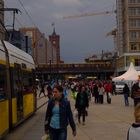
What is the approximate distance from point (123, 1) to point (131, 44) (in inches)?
581

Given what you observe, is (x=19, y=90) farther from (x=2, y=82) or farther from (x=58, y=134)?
(x=58, y=134)

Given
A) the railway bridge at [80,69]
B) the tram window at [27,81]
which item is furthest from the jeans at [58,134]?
the railway bridge at [80,69]

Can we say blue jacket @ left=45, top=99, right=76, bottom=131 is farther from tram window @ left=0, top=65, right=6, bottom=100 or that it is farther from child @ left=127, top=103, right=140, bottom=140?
tram window @ left=0, top=65, right=6, bottom=100

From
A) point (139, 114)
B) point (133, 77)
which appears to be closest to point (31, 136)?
point (139, 114)

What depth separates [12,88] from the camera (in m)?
18.8

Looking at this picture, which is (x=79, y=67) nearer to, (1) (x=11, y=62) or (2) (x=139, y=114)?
(1) (x=11, y=62)

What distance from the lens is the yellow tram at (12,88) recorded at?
16422 millimetres

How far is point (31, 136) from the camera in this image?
1850cm

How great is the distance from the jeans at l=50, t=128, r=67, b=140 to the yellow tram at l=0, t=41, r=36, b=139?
590 cm

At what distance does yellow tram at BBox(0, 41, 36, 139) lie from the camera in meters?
16.4

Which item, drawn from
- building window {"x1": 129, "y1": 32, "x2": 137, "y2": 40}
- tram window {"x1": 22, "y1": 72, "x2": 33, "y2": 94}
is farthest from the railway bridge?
tram window {"x1": 22, "y1": 72, "x2": 33, "y2": 94}

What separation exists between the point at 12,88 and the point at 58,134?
30.5ft

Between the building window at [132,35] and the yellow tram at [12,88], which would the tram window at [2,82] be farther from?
the building window at [132,35]

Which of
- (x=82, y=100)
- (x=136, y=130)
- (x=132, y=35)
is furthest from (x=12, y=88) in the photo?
(x=132, y=35)
